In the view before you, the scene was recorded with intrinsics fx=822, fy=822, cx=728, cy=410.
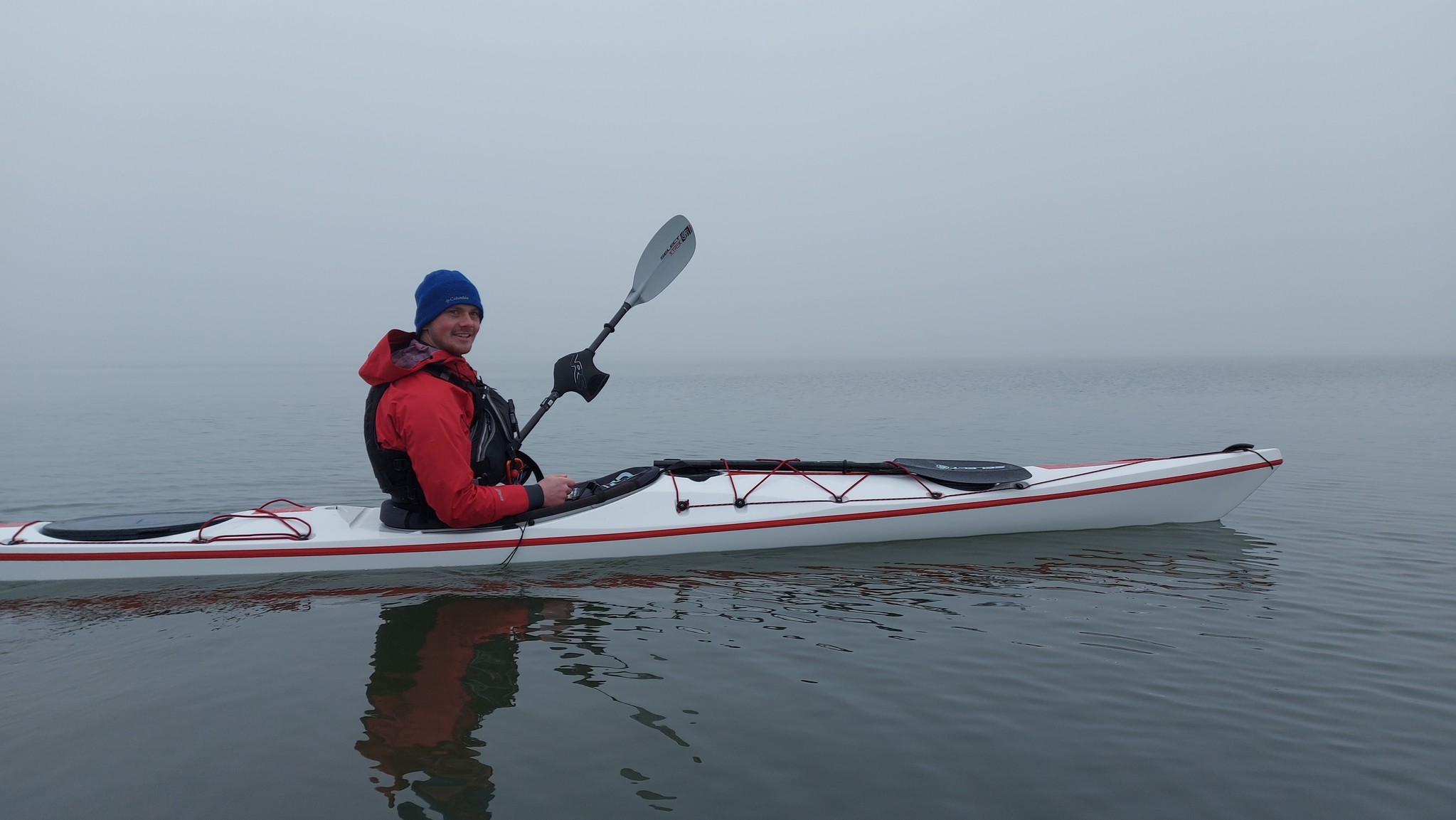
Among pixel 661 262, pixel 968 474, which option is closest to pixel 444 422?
pixel 661 262

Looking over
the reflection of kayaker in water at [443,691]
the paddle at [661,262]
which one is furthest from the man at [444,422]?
the paddle at [661,262]

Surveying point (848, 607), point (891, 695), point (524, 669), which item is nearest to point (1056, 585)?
point (848, 607)

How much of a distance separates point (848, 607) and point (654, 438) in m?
8.96

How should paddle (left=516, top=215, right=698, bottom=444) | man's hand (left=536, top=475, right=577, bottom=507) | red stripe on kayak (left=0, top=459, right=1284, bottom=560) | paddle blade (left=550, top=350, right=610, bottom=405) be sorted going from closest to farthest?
red stripe on kayak (left=0, top=459, right=1284, bottom=560) → man's hand (left=536, top=475, right=577, bottom=507) → paddle blade (left=550, top=350, right=610, bottom=405) → paddle (left=516, top=215, right=698, bottom=444)

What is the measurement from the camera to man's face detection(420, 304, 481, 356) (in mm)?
4168

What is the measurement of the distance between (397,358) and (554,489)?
108cm

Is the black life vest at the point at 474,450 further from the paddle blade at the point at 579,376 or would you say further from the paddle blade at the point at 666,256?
the paddle blade at the point at 666,256

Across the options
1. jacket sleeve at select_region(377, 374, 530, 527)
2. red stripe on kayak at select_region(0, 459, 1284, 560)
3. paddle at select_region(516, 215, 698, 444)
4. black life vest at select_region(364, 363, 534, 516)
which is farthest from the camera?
paddle at select_region(516, 215, 698, 444)

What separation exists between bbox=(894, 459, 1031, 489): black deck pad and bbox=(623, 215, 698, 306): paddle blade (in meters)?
2.20

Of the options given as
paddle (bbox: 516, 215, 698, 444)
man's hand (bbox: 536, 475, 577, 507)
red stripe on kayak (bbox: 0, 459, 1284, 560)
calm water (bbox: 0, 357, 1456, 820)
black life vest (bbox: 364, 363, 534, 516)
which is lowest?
calm water (bbox: 0, 357, 1456, 820)

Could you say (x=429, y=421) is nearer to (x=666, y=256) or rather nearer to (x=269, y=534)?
(x=269, y=534)

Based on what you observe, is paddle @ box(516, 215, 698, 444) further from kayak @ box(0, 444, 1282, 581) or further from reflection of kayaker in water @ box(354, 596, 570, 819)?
reflection of kayaker in water @ box(354, 596, 570, 819)

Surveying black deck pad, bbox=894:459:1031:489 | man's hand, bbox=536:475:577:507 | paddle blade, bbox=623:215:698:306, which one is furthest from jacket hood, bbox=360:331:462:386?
black deck pad, bbox=894:459:1031:489

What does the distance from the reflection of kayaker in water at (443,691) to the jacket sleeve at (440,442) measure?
0.52 metres
